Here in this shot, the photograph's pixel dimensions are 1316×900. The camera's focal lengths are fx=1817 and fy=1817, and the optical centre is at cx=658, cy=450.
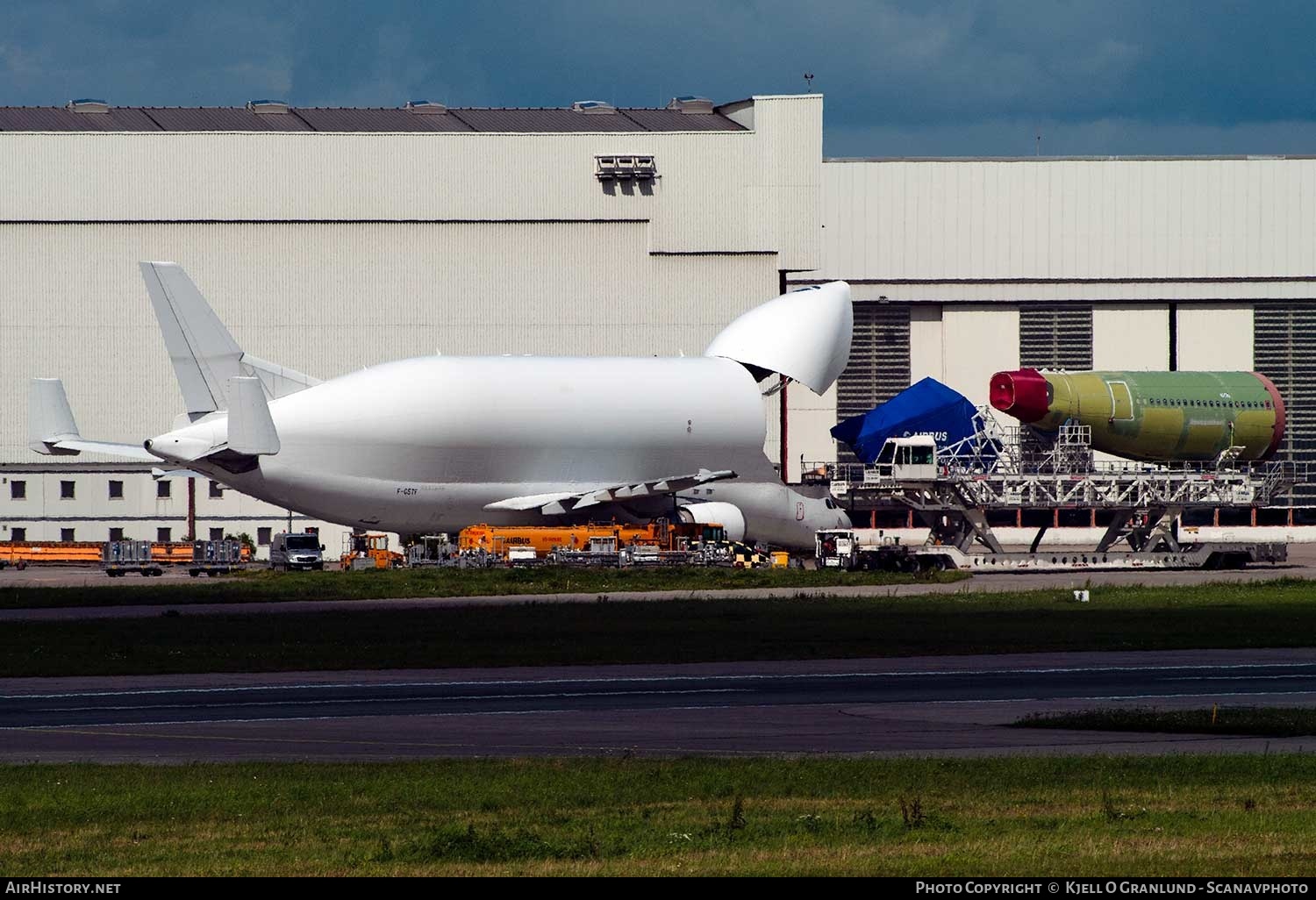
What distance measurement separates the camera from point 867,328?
336ft

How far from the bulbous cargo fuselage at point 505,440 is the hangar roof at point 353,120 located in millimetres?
24640

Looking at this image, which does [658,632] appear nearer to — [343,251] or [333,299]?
[333,299]

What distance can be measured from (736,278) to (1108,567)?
3123cm

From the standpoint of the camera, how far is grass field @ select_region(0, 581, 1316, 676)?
119 feet

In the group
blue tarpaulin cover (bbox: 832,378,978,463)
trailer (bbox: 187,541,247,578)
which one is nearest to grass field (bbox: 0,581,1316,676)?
trailer (bbox: 187,541,247,578)

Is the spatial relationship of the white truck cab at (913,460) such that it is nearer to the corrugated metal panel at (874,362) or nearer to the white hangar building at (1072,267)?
the corrugated metal panel at (874,362)

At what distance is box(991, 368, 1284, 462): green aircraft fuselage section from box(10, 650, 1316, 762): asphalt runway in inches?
1663

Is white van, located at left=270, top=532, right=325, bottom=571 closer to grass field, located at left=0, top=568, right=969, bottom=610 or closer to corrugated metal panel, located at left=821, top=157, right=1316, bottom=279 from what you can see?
grass field, located at left=0, top=568, right=969, bottom=610

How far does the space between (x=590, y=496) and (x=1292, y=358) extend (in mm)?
47566

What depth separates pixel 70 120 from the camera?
97.7 meters

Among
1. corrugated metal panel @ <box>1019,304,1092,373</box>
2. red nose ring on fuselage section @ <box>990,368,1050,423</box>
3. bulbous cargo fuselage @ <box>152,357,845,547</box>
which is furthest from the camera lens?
corrugated metal panel @ <box>1019,304,1092,373</box>

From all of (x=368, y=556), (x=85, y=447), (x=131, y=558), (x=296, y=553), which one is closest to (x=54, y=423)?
(x=85, y=447)

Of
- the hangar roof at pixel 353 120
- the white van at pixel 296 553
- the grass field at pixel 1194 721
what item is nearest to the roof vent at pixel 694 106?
the hangar roof at pixel 353 120

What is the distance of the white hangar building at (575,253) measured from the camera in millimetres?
92000
